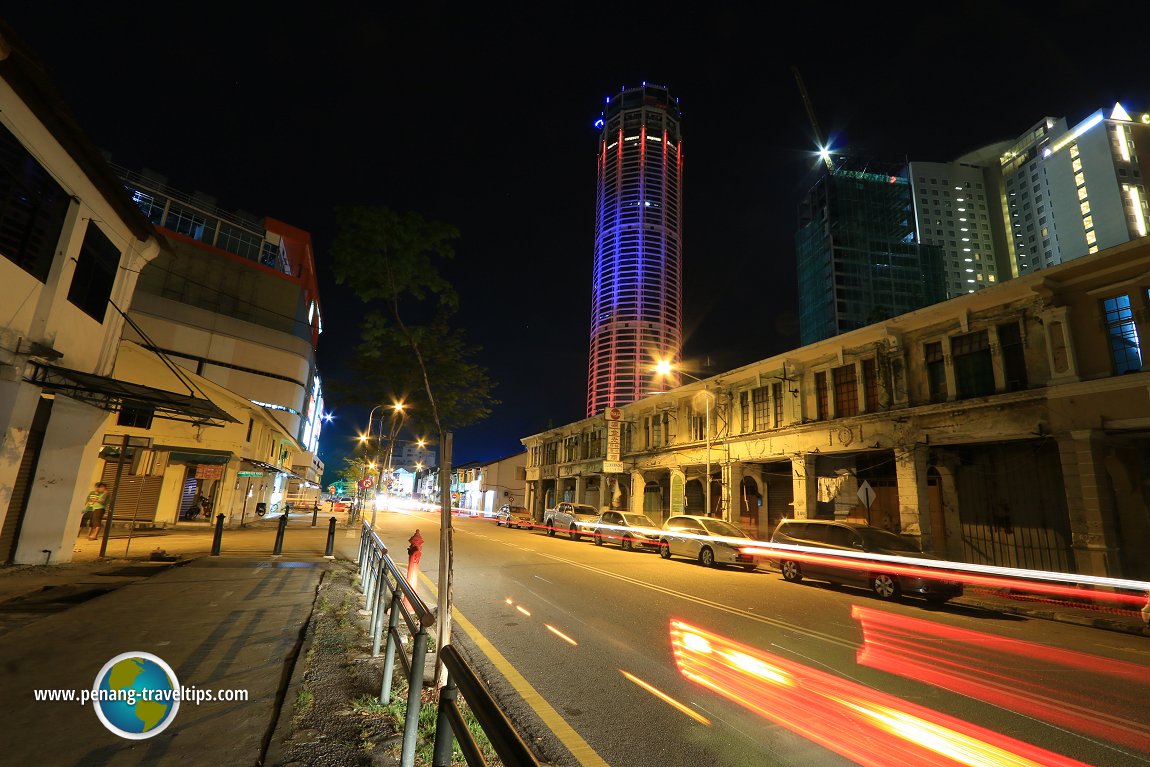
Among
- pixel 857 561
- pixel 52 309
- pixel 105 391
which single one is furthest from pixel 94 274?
pixel 857 561

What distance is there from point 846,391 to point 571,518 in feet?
54.5

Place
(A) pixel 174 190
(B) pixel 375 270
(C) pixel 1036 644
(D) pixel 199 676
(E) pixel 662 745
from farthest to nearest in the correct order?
(A) pixel 174 190 → (C) pixel 1036 644 → (B) pixel 375 270 → (D) pixel 199 676 → (E) pixel 662 745

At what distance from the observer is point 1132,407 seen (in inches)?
533

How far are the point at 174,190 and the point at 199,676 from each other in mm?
75260

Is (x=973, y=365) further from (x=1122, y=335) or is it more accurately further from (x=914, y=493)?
(x=914, y=493)

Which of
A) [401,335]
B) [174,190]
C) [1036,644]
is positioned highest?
[174,190]

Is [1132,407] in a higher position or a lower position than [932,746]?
higher

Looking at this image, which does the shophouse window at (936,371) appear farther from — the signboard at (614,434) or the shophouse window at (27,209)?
the shophouse window at (27,209)

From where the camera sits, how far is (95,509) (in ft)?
60.8

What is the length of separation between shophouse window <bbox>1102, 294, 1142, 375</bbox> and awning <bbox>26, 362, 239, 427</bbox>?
937 inches

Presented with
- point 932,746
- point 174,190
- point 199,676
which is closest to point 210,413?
point 199,676

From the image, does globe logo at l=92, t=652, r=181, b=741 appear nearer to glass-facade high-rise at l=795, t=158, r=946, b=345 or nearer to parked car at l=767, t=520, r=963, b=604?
parked car at l=767, t=520, r=963, b=604

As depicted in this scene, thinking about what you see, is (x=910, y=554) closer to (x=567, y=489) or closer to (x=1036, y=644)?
(x=1036, y=644)

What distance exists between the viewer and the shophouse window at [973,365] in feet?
56.3
